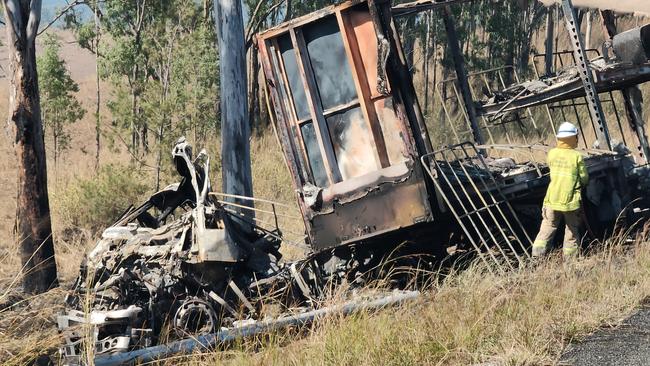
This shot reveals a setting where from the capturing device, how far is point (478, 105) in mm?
12680

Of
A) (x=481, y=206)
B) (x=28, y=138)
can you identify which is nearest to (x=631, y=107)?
(x=481, y=206)

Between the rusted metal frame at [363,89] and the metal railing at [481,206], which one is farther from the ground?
the rusted metal frame at [363,89]

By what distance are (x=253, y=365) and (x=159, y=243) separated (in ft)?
10.0

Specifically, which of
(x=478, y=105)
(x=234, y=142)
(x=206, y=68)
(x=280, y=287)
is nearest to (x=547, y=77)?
(x=478, y=105)

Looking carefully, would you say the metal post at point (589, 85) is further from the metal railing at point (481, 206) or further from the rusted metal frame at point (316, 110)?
the rusted metal frame at point (316, 110)

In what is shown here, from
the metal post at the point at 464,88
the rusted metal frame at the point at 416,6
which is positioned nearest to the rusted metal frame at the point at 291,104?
the rusted metal frame at the point at 416,6

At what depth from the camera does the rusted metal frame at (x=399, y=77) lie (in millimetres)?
8797

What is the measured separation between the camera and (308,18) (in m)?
9.22

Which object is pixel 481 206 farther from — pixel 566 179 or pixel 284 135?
pixel 284 135

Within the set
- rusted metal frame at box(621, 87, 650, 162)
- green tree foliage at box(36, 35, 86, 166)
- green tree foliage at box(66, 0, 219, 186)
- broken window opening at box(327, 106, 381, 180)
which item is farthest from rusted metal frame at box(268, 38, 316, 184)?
green tree foliage at box(36, 35, 86, 166)

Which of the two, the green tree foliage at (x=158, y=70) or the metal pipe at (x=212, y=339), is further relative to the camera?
the green tree foliage at (x=158, y=70)

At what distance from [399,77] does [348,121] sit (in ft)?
2.39

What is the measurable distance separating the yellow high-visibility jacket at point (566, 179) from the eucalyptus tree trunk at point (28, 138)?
6024 mm

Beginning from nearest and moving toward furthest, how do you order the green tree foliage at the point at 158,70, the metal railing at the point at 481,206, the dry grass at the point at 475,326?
the dry grass at the point at 475,326
the metal railing at the point at 481,206
the green tree foliage at the point at 158,70
